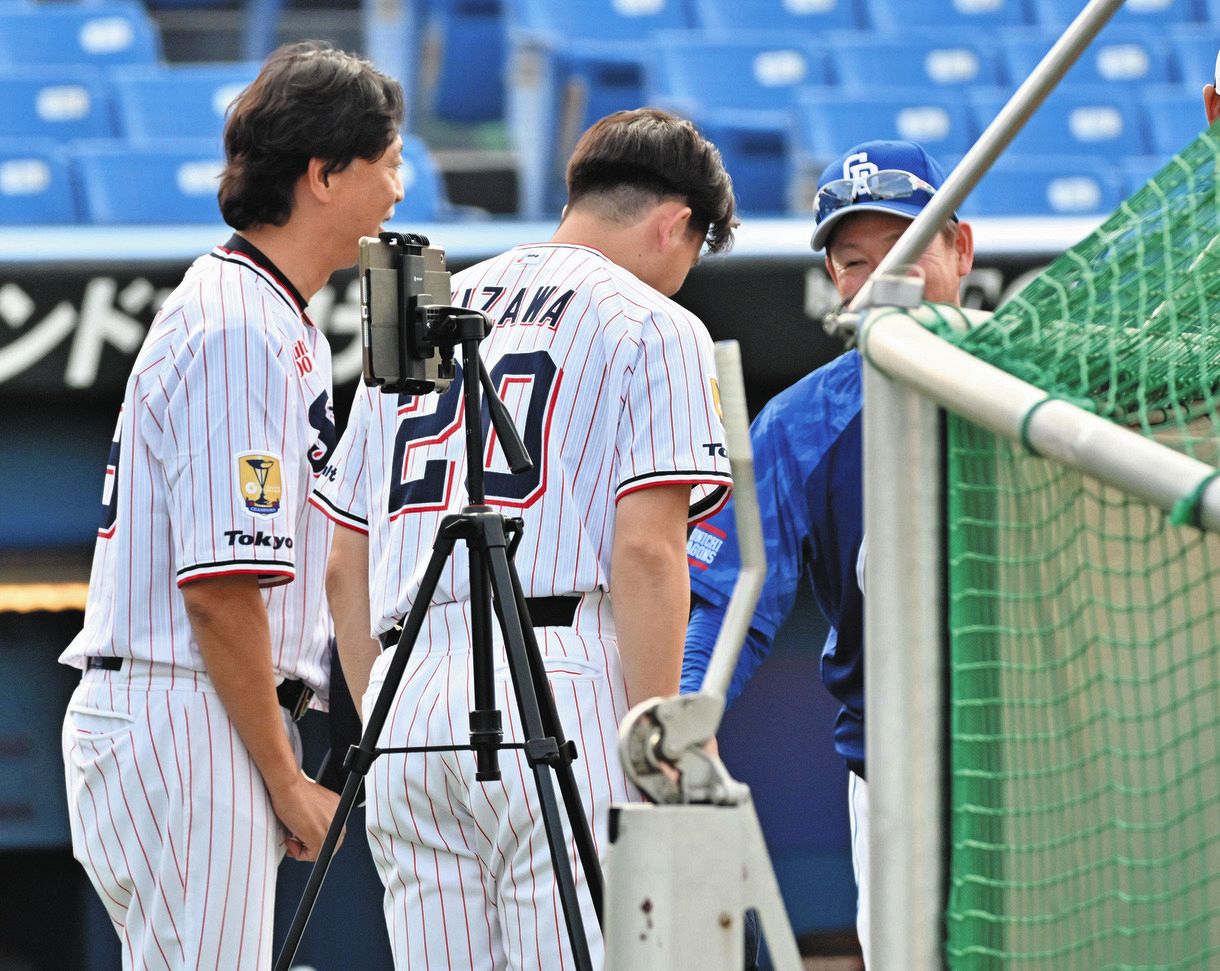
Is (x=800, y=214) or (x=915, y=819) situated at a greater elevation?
(x=800, y=214)

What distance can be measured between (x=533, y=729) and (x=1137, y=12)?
7.10 metres

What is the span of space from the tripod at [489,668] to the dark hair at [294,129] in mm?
453

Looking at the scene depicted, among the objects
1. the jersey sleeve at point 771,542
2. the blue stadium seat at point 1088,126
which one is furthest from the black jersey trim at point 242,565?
the blue stadium seat at point 1088,126

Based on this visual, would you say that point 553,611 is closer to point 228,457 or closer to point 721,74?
point 228,457

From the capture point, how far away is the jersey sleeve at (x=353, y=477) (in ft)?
8.17

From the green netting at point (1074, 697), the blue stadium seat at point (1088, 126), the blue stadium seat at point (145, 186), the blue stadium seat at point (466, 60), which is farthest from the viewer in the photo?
the blue stadium seat at point (466, 60)

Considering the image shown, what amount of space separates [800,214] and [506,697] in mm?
4135

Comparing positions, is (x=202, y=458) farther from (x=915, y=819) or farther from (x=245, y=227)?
(x=915, y=819)

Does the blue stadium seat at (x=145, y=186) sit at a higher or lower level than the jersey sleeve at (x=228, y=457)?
higher

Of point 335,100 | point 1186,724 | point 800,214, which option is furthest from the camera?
point 800,214

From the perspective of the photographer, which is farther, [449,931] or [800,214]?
[800,214]

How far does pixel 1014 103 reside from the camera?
1494mm

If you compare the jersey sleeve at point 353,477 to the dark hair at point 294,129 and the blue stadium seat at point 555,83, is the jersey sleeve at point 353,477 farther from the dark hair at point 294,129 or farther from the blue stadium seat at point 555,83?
the blue stadium seat at point 555,83

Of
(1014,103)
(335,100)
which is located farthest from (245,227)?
(1014,103)
